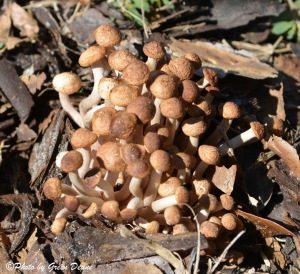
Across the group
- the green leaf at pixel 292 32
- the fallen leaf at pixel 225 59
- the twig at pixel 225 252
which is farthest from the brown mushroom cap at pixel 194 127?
the green leaf at pixel 292 32

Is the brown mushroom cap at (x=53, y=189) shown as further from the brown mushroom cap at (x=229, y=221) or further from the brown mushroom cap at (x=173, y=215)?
the brown mushroom cap at (x=229, y=221)

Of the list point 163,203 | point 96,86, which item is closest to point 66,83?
point 96,86

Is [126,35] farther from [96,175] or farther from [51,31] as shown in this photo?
[96,175]

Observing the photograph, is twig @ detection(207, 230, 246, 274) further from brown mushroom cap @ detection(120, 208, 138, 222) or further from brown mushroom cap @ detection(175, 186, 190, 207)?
brown mushroom cap @ detection(120, 208, 138, 222)

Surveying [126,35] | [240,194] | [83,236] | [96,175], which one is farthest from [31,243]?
[126,35]

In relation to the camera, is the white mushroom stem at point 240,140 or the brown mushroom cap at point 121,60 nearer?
the brown mushroom cap at point 121,60

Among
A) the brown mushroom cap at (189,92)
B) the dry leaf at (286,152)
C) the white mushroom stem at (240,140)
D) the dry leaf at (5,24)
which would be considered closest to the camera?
the brown mushroom cap at (189,92)

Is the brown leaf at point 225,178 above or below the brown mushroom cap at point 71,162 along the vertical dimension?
below

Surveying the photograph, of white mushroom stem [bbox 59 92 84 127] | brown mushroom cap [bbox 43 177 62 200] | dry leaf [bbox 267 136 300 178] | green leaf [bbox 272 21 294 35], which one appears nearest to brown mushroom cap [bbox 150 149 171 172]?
brown mushroom cap [bbox 43 177 62 200]
